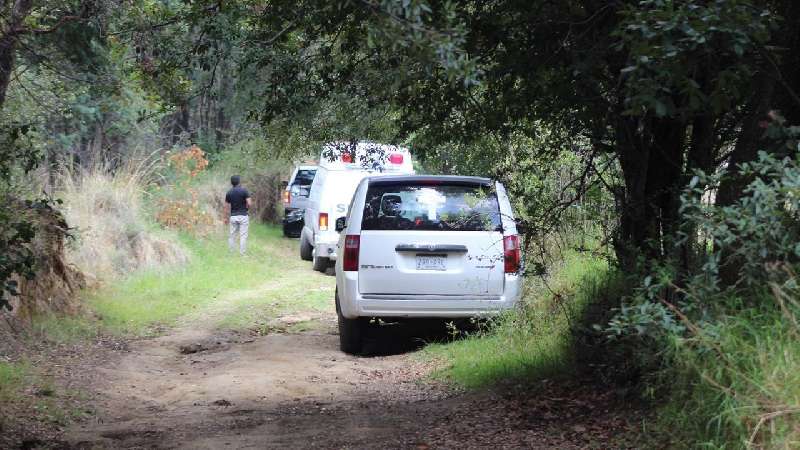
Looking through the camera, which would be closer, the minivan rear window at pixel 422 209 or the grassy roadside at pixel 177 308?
the grassy roadside at pixel 177 308

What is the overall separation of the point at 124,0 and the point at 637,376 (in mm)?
7668

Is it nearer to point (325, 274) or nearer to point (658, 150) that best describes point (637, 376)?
point (658, 150)

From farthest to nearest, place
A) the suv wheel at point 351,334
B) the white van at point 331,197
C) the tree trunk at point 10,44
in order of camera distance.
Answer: the white van at point 331,197
the suv wheel at point 351,334
the tree trunk at point 10,44

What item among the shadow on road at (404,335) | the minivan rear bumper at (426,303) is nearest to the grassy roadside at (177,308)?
the shadow on road at (404,335)

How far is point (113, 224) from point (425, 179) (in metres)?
8.47

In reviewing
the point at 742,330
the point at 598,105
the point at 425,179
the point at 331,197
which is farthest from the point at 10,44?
the point at 331,197

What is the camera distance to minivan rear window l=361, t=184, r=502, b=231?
35.4 ft

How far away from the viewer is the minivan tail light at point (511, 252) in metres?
10.7

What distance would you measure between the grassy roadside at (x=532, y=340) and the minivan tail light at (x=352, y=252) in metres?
1.27

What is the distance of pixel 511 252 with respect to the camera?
35.2 ft

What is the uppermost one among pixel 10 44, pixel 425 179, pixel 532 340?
pixel 10 44

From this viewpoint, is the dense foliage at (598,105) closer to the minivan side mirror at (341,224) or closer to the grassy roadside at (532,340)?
the grassy roadside at (532,340)

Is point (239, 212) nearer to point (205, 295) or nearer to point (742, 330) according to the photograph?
point (205, 295)

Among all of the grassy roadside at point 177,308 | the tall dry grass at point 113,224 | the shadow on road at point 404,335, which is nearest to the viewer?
the grassy roadside at point 177,308
